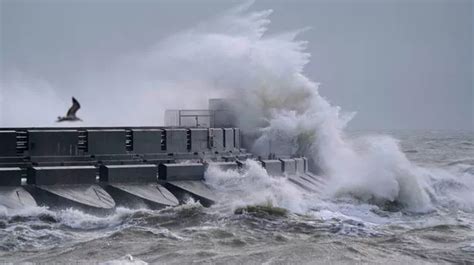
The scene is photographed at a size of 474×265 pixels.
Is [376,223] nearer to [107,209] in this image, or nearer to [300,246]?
[300,246]

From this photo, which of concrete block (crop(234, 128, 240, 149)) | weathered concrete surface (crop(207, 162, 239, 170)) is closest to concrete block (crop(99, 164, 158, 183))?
weathered concrete surface (crop(207, 162, 239, 170))

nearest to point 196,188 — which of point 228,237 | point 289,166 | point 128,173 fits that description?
point 128,173

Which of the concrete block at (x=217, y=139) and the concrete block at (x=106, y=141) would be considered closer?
the concrete block at (x=106, y=141)

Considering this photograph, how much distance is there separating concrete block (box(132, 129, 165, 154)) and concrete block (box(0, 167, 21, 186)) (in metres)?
3.16

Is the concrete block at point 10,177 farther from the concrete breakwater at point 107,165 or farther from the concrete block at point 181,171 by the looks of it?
the concrete block at point 181,171

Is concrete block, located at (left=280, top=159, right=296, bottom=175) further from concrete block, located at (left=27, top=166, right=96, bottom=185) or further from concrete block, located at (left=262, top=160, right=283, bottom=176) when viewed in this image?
concrete block, located at (left=27, top=166, right=96, bottom=185)

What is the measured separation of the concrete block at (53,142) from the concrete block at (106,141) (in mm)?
354

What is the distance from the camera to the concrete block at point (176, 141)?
1742 cm

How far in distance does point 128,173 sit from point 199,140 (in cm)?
277

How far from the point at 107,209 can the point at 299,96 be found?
32.2 feet

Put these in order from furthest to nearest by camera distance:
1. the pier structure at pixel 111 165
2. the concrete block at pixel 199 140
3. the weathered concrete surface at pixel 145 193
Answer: the concrete block at pixel 199 140 < the weathered concrete surface at pixel 145 193 < the pier structure at pixel 111 165

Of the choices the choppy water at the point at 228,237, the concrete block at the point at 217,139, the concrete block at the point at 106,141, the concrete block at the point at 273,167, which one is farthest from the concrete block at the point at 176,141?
the concrete block at the point at 273,167

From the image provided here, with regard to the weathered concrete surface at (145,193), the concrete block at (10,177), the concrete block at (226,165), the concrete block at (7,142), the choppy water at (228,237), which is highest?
the concrete block at (7,142)

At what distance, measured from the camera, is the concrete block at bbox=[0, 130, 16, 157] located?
15312 millimetres
